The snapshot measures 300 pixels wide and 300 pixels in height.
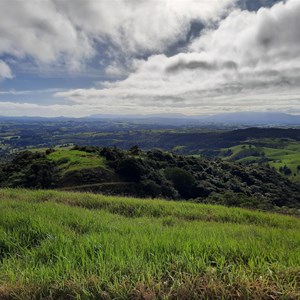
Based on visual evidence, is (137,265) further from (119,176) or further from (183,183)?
(183,183)

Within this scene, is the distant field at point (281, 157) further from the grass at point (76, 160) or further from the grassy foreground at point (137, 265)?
the grassy foreground at point (137, 265)

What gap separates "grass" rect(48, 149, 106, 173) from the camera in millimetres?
52800

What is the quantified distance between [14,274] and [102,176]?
49001 mm

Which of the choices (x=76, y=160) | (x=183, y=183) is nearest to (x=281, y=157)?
(x=183, y=183)

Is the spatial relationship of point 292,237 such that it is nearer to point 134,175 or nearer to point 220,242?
point 220,242

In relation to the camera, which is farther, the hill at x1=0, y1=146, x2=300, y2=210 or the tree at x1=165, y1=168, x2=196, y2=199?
the tree at x1=165, y1=168, x2=196, y2=199

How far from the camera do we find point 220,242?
4.90 m

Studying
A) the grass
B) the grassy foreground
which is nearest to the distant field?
the grass

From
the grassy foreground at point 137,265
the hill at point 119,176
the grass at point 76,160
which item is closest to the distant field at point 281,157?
the hill at point 119,176

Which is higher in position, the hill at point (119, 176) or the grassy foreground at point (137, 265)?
the grassy foreground at point (137, 265)

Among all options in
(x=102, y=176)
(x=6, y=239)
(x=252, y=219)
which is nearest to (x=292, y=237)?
(x=252, y=219)

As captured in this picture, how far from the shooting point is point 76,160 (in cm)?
5622

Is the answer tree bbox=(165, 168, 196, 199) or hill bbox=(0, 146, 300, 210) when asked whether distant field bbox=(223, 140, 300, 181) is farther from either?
tree bbox=(165, 168, 196, 199)

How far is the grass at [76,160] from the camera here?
5280 cm
